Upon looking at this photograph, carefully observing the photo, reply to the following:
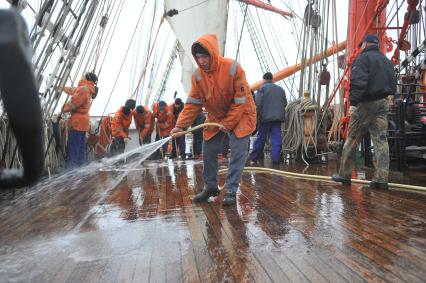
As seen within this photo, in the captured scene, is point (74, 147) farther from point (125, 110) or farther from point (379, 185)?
point (379, 185)

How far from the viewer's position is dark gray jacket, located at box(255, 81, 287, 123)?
753 centimetres

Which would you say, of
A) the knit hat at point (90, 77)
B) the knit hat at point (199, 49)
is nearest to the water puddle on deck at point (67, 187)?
the knit hat at point (199, 49)

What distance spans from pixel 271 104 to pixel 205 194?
12.6 ft

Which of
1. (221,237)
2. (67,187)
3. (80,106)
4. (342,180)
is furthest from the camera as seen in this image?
(80,106)

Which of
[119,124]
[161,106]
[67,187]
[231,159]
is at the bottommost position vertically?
[67,187]

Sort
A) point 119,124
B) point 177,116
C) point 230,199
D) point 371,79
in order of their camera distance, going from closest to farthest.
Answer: point 230,199, point 371,79, point 119,124, point 177,116

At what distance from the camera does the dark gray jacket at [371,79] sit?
423 cm

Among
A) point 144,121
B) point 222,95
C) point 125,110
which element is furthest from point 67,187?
point 144,121

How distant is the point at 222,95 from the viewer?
388 centimetres

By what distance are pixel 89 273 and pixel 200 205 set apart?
1814mm

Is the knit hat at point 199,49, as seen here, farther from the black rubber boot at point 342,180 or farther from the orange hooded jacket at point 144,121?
the orange hooded jacket at point 144,121

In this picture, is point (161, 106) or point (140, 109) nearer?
point (140, 109)

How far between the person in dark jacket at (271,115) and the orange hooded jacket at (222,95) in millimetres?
3567

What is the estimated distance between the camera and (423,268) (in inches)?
79.5
